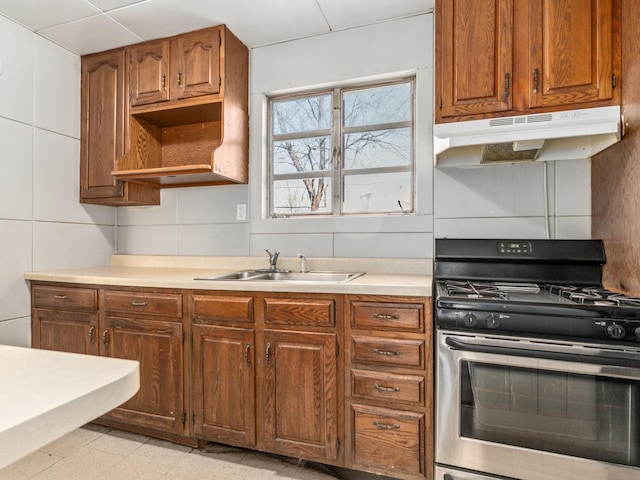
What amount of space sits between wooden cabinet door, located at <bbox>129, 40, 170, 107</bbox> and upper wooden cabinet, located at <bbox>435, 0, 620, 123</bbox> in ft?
5.53

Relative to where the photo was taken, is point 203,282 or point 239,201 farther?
point 239,201

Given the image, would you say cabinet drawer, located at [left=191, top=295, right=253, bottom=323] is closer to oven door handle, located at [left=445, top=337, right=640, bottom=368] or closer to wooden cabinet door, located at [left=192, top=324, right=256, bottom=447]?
wooden cabinet door, located at [left=192, top=324, right=256, bottom=447]

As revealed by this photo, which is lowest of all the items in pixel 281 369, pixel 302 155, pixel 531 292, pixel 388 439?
pixel 388 439

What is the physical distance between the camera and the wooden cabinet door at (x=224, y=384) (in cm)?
180

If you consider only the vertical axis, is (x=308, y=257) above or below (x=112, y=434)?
above

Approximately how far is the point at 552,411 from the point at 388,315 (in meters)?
0.69

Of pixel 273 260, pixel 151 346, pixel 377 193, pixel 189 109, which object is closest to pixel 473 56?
pixel 377 193

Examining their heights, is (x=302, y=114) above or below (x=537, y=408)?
above

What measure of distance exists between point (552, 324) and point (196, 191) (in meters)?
2.27

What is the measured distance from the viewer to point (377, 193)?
237cm

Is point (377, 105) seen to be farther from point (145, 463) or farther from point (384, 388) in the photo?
point (145, 463)

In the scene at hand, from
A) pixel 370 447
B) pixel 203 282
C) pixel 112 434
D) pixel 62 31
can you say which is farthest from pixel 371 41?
pixel 112 434

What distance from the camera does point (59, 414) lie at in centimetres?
46

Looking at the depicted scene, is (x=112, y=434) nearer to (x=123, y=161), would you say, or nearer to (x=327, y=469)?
(x=327, y=469)
